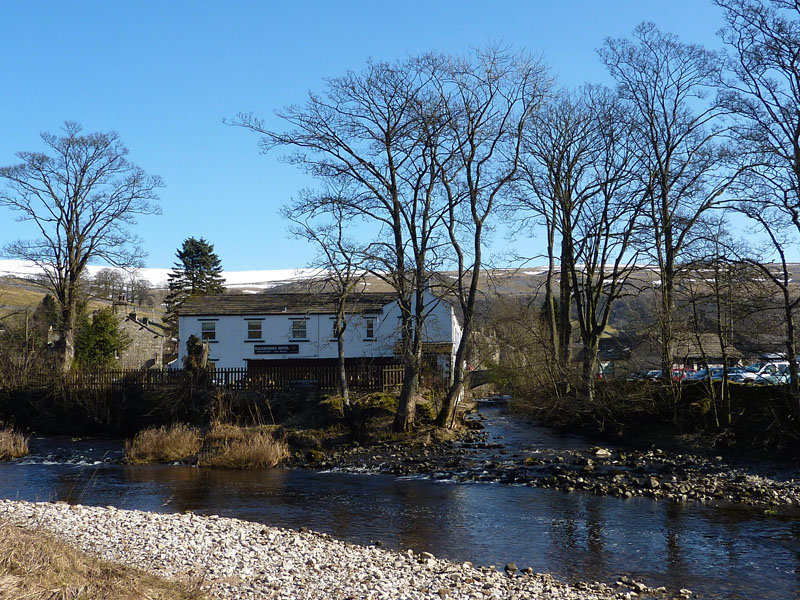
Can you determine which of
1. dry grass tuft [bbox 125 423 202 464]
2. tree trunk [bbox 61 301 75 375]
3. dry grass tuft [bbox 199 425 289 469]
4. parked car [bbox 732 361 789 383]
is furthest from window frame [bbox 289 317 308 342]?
parked car [bbox 732 361 789 383]

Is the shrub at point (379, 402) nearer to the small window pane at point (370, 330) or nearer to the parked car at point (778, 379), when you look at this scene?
the parked car at point (778, 379)

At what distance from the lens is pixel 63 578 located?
7086 millimetres

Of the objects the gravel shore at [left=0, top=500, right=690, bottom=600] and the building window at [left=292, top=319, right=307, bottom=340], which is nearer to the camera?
the gravel shore at [left=0, top=500, right=690, bottom=600]

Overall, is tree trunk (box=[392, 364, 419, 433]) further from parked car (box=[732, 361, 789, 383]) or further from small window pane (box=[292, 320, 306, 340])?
small window pane (box=[292, 320, 306, 340])

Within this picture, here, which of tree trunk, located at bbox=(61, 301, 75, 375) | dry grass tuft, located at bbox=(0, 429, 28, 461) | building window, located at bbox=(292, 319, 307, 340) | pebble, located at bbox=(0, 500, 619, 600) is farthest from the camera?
building window, located at bbox=(292, 319, 307, 340)

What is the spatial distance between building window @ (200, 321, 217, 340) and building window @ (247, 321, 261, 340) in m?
2.20

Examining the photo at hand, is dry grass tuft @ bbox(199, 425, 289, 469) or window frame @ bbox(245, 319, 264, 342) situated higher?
window frame @ bbox(245, 319, 264, 342)

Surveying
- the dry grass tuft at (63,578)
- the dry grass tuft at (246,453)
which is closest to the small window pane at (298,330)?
the dry grass tuft at (246,453)

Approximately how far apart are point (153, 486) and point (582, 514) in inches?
451

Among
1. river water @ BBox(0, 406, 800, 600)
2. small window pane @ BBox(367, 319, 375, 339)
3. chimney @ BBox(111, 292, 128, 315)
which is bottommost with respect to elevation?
river water @ BBox(0, 406, 800, 600)

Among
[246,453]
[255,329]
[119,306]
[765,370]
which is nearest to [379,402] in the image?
[246,453]

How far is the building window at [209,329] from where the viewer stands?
45.4 m

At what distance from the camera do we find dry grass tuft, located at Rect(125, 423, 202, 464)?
24.3 m

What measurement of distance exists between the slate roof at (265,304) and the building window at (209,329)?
0.61m
